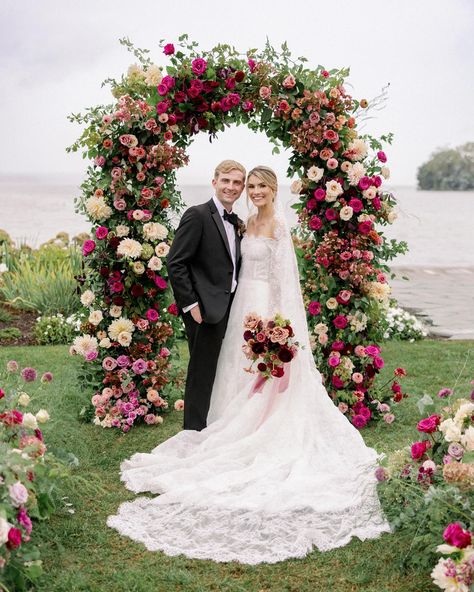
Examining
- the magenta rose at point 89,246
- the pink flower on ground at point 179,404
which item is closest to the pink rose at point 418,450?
the pink flower on ground at point 179,404

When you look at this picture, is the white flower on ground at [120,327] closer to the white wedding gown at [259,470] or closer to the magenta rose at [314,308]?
the white wedding gown at [259,470]

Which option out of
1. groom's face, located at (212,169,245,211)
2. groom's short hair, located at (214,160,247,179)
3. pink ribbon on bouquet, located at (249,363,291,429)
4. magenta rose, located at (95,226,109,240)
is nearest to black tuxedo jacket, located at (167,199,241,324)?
groom's face, located at (212,169,245,211)

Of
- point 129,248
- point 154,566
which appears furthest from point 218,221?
point 154,566

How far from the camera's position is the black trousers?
217 inches

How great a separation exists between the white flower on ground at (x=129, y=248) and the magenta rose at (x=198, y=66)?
4.51 ft

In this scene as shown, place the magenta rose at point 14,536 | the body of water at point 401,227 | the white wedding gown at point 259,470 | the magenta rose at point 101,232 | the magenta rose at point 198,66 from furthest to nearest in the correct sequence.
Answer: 1. the body of water at point 401,227
2. the magenta rose at point 101,232
3. the magenta rose at point 198,66
4. the white wedding gown at point 259,470
5. the magenta rose at point 14,536

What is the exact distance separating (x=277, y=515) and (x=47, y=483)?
1.33m

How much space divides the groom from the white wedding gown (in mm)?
99

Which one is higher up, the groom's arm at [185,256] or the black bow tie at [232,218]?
the black bow tie at [232,218]

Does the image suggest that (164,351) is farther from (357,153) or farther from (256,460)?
(357,153)

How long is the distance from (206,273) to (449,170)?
37.0 metres

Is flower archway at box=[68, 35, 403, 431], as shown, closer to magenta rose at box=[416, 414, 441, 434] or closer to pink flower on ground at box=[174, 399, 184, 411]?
pink flower on ground at box=[174, 399, 184, 411]

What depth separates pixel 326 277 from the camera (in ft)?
20.4

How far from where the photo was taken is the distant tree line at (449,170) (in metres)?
38.7
